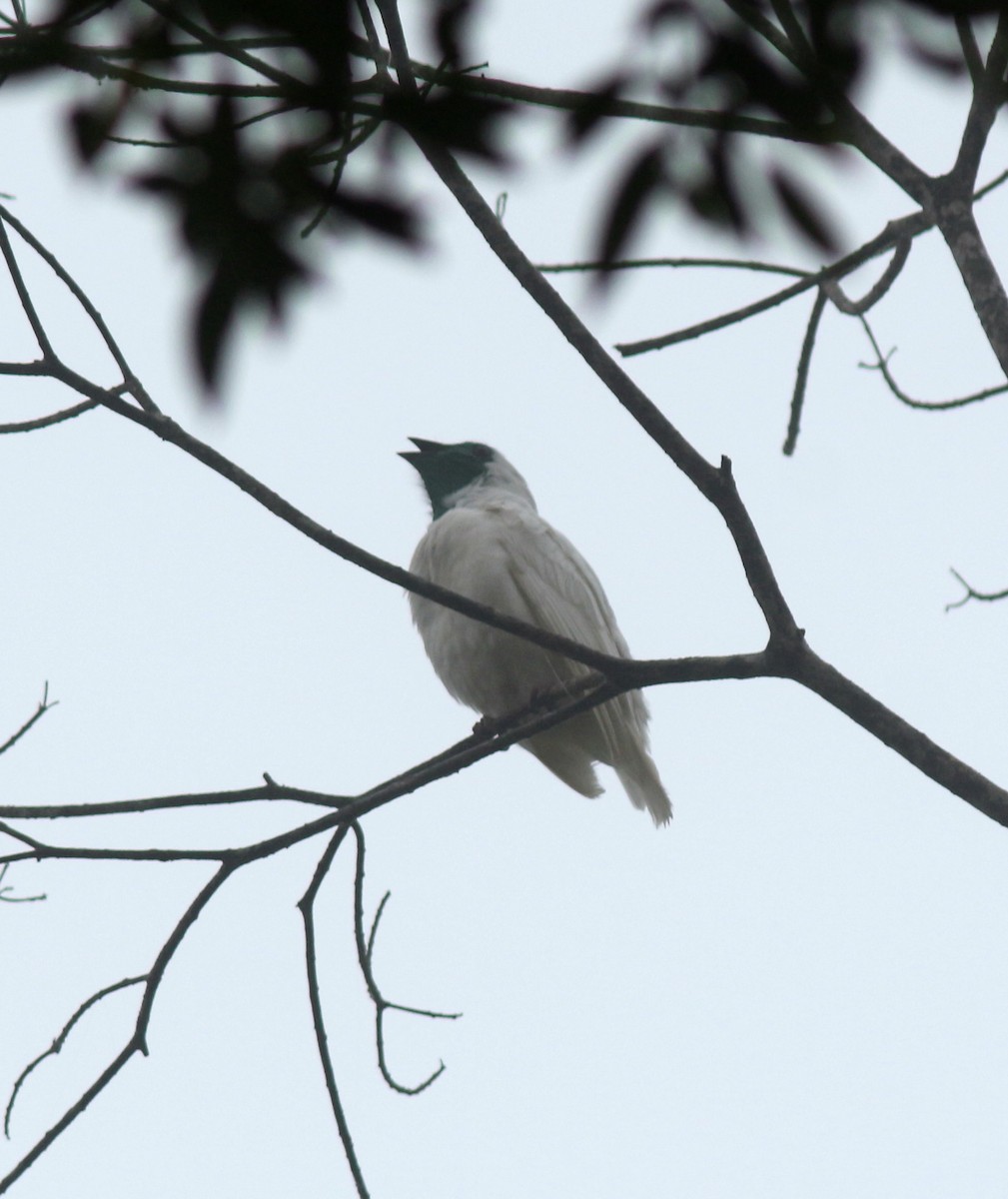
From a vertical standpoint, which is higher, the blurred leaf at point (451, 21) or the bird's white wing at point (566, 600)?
the bird's white wing at point (566, 600)

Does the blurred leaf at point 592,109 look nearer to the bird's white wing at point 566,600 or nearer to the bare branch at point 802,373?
the bare branch at point 802,373

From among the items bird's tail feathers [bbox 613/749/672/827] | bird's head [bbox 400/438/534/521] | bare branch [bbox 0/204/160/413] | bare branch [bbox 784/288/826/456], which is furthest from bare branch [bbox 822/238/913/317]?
bird's head [bbox 400/438/534/521]

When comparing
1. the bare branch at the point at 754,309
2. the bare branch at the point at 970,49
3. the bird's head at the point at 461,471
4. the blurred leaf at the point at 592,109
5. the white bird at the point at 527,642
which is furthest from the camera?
the bird's head at the point at 461,471

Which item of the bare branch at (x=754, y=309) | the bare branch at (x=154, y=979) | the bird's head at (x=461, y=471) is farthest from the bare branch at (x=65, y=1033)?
the bird's head at (x=461, y=471)

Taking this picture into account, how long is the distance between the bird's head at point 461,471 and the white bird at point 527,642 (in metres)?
0.84

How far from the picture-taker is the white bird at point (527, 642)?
5684mm

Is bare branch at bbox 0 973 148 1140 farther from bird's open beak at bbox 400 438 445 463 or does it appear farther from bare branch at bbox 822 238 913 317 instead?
bird's open beak at bbox 400 438 445 463

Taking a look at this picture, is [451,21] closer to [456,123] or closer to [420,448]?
[456,123]

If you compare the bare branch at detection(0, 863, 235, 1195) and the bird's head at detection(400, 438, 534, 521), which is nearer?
the bare branch at detection(0, 863, 235, 1195)

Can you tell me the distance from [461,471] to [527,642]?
185cm

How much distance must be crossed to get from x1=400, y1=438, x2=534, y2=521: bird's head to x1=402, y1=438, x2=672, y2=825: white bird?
844mm

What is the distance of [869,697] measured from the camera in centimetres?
292

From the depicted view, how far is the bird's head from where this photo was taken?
7.04 meters

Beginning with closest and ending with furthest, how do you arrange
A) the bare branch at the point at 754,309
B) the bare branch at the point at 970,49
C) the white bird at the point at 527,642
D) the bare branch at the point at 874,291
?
the bare branch at the point at 970,49
the bare branch at the point at 754,309
the bare branch at the point at 874,291
the white bird at the point at 527,642
